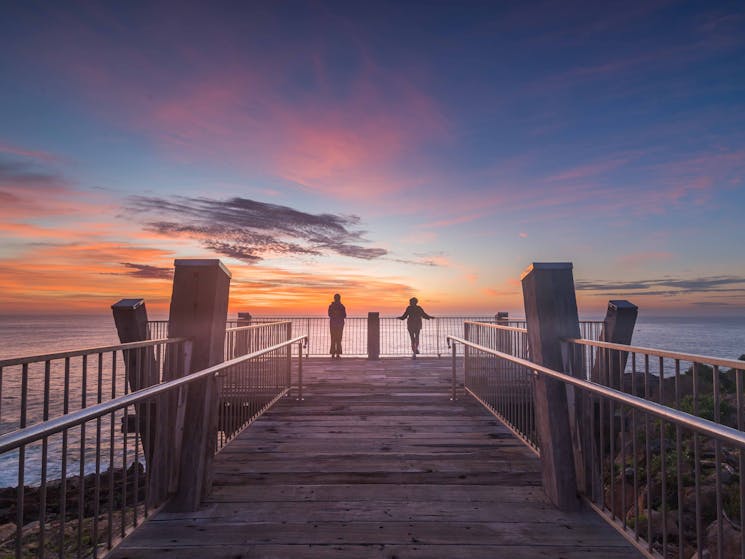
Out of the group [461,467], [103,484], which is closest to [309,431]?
[461,467]

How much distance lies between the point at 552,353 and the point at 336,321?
1161cm

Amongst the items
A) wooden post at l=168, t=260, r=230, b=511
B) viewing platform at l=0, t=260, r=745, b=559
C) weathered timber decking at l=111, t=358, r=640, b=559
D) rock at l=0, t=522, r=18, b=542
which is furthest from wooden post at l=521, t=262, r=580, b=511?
rock at l=0, t=522, r=18, b=542

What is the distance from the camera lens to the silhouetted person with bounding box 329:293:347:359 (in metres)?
15.4

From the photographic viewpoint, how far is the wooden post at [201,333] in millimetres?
4078

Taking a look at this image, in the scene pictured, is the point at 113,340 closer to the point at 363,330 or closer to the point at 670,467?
the point at 363,330

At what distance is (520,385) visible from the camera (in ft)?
19.1

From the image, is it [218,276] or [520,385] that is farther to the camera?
[520,385]

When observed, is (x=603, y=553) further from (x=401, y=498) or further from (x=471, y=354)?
(x=471, y=354)

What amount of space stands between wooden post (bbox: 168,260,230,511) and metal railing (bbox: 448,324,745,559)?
2824 mm

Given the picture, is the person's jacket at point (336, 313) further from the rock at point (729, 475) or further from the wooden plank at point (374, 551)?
the wooden plank at point (374, 551)

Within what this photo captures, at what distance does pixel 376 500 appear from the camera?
404cm

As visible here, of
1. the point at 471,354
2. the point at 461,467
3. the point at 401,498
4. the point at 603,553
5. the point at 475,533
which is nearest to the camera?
the point at 603,553

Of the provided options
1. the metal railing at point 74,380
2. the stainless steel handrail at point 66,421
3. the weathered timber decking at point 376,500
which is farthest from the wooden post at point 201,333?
the stainless steel handrail at point 66,421

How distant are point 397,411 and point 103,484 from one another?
8.54m
